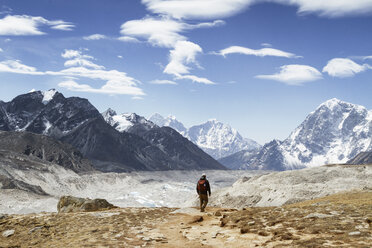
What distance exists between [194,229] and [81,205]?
567 inches

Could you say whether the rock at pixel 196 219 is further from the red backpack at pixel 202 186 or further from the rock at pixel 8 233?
the rock at pixel 8 233

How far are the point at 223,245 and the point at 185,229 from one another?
13.3ft

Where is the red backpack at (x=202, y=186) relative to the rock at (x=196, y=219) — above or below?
above

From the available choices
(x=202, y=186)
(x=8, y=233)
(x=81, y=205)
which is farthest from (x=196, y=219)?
(x=81, y=205)

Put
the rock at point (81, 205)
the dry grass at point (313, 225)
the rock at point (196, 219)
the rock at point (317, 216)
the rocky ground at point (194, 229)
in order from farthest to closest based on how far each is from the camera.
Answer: the rock at point (81, 205) < the rock at point (196, 219) < the rock at point (317, 216) < the rocky ground at point (194, 229) < the dry grass at point (313, 225)

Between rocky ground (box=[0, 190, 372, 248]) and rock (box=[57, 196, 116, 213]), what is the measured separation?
5652 mm

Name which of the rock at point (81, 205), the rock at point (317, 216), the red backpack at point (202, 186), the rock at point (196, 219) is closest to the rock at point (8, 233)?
the rock at point (81, 205)

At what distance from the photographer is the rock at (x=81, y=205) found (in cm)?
2919

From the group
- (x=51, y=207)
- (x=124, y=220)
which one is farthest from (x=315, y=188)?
(x=51, y=207)

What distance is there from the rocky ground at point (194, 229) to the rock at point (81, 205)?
18.5 feet

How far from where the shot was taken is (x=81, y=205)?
97.7 ft

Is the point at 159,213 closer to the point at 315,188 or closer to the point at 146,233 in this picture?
the point at 146,233

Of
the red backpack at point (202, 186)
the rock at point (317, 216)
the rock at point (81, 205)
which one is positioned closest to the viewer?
the rock at point (317, 216)

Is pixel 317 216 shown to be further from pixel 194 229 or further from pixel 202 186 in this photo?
pixel 202 186
